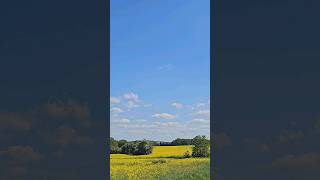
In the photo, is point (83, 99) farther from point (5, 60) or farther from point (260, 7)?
point (260, 7)

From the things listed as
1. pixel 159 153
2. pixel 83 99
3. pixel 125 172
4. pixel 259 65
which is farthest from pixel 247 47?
pixel 159 153

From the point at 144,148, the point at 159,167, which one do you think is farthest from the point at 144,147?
the point at 159,167

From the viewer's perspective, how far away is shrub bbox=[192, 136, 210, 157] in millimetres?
11956

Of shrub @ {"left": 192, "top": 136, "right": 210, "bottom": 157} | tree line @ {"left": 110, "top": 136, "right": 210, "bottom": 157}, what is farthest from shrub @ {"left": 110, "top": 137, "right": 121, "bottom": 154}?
shrub @ {"left": 192, "top": 136, "right": 210, "bottom": 157}

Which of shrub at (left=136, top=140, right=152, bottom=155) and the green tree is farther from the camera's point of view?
the green tree

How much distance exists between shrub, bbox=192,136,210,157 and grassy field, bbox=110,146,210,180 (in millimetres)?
358

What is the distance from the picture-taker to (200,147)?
1217 centimetres

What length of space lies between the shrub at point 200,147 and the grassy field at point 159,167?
0.36 meters

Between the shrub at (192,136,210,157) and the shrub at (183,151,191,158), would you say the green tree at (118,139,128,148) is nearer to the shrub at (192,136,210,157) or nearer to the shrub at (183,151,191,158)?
the shrub at (183,151,191,158)

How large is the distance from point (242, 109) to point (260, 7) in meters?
1.06

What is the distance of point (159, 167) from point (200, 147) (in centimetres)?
233

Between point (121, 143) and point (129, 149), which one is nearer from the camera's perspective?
point (129, 149)

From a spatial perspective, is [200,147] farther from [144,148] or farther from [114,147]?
[114,147]

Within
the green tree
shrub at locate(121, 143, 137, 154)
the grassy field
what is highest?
the green tree
